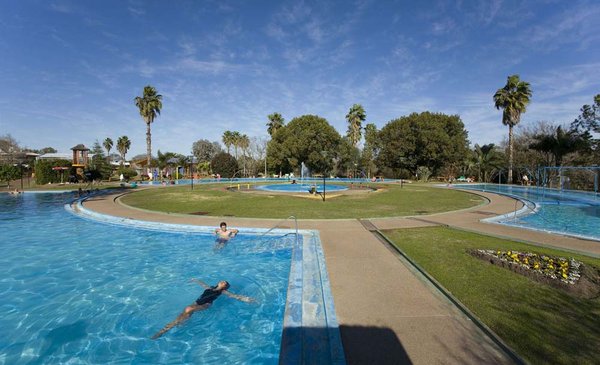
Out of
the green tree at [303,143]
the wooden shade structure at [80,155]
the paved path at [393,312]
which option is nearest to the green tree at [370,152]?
the green tree at [303,143]

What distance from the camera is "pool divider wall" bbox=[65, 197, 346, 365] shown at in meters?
4.28

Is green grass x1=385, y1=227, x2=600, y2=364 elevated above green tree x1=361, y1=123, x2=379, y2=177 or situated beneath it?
situated beneath

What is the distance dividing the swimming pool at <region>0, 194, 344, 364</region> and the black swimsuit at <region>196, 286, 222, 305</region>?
17 centimetres

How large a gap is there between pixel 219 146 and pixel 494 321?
100726 millimetres

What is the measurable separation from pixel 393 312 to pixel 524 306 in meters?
2.47

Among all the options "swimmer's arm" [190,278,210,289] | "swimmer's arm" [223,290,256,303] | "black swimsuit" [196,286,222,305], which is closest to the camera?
"black swimsuit" [196,286,222,305]

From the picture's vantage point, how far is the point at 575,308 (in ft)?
18.1

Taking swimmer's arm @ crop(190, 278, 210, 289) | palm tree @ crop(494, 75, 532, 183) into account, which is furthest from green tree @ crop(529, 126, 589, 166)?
swimmer's arm @ crop(190, 278, 210, 289)

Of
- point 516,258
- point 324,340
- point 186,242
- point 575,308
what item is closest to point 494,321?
point 575,308

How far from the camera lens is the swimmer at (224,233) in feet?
38.6

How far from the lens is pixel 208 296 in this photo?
23.7 feet

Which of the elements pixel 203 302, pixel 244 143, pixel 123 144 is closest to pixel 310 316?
pixel 203 302

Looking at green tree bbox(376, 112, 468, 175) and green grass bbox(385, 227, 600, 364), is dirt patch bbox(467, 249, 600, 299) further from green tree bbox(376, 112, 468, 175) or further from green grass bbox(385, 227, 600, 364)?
green tree bbox(376, 112, 468, 175)

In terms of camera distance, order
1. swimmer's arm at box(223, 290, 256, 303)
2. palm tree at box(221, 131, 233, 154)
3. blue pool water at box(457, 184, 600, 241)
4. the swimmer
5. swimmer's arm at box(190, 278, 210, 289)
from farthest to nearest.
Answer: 1. palm tree at box(221, 131, 233, 154)
2. blue pool water at box(457, 184, 600, 241)
3. the swimmer
4. swimmer's arm at box(190, 278, 210, 289)
5. swimmer's arm at box(223, 290, 256, 303)
